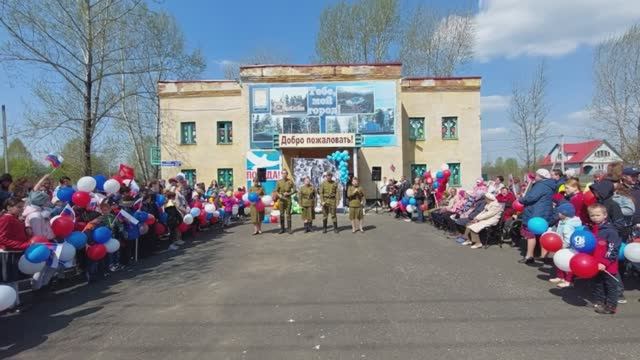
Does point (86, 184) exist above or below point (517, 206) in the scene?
above

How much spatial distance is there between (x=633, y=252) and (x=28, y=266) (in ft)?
27.1

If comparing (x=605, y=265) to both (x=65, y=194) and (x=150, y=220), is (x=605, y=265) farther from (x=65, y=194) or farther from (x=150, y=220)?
(x=65, y=194)

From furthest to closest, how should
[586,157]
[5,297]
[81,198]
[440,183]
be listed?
[586,157], [440,183], [81,198], [5,297]

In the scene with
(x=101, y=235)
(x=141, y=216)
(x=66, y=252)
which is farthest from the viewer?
(x=141, y=216)

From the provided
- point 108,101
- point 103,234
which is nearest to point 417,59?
point 108,101

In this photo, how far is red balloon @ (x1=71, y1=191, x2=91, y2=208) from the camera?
7445 millimetres

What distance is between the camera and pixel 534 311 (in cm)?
520

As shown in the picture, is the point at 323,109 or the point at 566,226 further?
the point at 323,109

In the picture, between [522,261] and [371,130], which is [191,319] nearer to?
[522,261]

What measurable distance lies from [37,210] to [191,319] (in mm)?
3193

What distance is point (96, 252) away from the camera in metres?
7.20

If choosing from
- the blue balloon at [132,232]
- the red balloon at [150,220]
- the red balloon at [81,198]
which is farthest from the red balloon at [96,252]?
the red balloon at [150,220]

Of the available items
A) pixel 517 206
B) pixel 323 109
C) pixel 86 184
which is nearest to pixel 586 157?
pixel 323 109

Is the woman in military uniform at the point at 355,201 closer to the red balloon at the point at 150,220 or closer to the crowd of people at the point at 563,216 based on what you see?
the crowd of people at the point at 563,216
